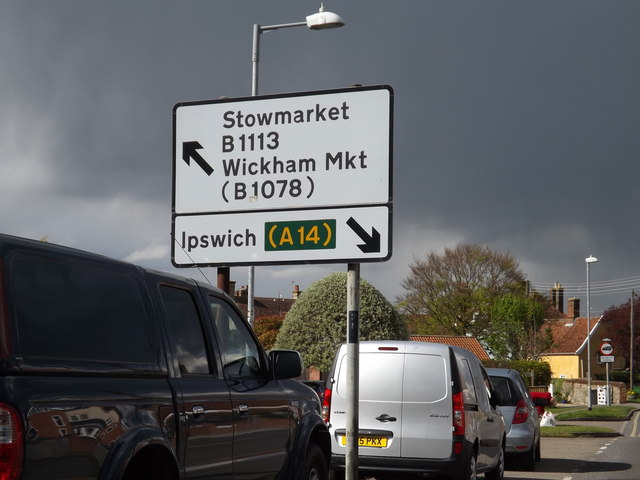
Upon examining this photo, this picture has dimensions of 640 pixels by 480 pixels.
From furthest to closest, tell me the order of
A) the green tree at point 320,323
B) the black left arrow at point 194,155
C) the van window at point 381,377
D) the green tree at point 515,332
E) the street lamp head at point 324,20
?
the green tree at point 515,332 < the green tree at point 320,323 < the street lamp head at point 324,20 < the van window at point 381,377 < the black left arrow at point 194,155

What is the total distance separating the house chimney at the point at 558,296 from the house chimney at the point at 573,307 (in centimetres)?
74

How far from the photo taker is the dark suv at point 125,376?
443 centimetres

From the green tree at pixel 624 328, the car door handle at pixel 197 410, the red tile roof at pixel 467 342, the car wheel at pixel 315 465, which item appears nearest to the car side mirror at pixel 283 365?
the car wheel at pixel 315 465

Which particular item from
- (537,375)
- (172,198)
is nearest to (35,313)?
(172,198)

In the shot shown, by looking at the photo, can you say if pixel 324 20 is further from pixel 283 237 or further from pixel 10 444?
pixel 10 444

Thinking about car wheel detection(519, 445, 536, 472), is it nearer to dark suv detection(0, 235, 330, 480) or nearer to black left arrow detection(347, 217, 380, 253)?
black left arrow detection(347, 217, 380, 253)

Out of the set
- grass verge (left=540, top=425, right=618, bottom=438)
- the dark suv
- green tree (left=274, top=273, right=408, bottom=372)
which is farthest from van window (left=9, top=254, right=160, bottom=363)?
green tree (left=274, top=273, right=408, bottom=372)

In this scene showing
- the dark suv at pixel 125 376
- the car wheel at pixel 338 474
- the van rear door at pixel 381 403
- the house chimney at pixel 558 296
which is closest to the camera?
the dark suv at pixel 125 376

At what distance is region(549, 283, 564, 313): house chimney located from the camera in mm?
102619

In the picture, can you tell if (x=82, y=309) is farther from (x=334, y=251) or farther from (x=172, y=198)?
(x=172, y=198)

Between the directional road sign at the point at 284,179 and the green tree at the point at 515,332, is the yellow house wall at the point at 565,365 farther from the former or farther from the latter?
the directional road sign at the point at 284,179

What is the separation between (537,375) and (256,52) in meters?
47.7

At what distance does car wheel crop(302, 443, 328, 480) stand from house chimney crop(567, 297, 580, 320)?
99328 millimetres

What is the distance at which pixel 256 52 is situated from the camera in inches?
804
